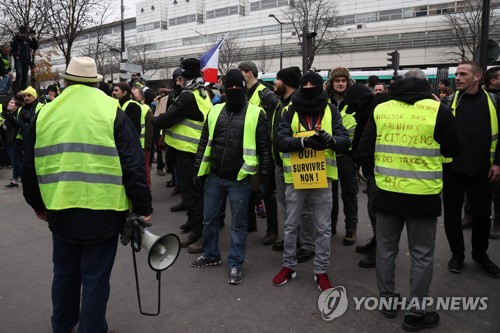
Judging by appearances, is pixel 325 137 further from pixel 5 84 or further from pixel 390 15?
pixel 390 15

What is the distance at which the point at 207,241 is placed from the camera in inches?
176

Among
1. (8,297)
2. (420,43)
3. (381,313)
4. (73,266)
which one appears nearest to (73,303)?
(73,266)

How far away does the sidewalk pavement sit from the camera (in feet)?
10.9

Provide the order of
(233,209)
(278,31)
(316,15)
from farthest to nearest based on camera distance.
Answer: (278,31) < (316,15) < (233,209)

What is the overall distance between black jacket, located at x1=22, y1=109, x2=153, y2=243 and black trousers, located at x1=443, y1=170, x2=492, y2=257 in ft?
10.2

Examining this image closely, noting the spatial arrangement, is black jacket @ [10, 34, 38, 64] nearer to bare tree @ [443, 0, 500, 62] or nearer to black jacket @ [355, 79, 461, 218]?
black jacket @ [355, 79, 461, 218]

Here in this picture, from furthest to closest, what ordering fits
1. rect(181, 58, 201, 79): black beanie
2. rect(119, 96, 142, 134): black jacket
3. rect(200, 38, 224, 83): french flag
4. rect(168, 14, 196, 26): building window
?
rect(168, 14, 196, 26): building window, rect(200, 38, 224, 83): french flag, rect(119, 96, 142, 134): black jacket, rect(181, 58, 201, 79): black beanie

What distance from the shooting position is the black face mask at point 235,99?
164 inches

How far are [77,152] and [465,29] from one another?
43.1 meters

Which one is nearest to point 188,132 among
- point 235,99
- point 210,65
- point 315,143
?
point 235,99

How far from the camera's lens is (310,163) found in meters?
3.95

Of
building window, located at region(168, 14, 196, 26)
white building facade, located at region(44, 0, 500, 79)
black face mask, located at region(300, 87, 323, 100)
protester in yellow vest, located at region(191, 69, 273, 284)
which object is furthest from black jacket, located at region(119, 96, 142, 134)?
building window, located at region(168, 14, 196, 26)

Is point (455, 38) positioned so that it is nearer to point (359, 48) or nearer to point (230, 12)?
point (359, 48)

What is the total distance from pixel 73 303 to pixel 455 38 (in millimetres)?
44278
